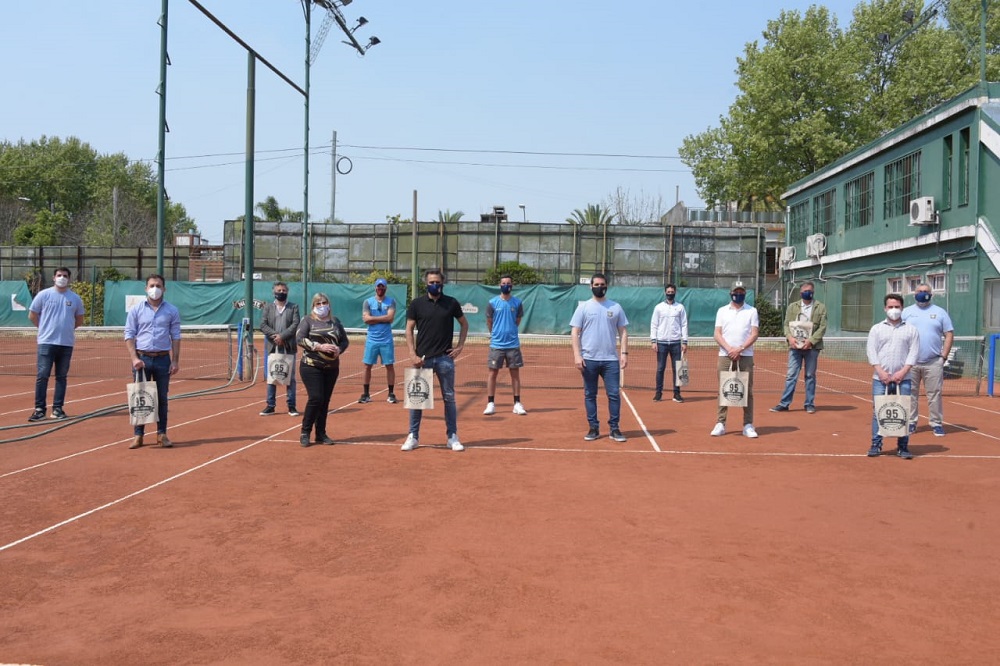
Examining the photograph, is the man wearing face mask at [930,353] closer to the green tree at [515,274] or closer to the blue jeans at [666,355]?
the blue jeans at [666,355]

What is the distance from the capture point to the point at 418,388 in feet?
31.2

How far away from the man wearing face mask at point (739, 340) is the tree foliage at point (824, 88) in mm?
30234

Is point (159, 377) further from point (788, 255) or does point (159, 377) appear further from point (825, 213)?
point (788, 255)

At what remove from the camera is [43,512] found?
22.9ft

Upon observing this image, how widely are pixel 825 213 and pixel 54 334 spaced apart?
25.5 m

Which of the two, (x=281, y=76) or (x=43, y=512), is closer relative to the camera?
(x=43, y=512)

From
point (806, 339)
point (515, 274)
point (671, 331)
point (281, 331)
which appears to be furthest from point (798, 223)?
point (281, 331)

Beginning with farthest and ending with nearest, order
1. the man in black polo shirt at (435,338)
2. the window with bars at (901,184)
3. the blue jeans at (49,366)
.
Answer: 1. the window with bars at (901,184)
2. the blue jeans at (49,366)
3. the man in black polo shirt at (435,338)

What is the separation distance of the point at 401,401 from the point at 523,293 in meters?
17.5

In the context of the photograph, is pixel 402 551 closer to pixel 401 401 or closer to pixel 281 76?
pixel 401 401

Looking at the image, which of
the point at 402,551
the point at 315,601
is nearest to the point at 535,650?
Answer: the point at 315,601

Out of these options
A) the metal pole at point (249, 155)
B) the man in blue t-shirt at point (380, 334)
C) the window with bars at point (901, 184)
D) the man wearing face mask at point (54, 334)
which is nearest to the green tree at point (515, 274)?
the window with bars at point (901, 184)

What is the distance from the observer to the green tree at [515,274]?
3647 centimetres

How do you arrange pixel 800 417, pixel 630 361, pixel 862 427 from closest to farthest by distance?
pixel 862 427 < pixel 800 417 < pixel 630 361
